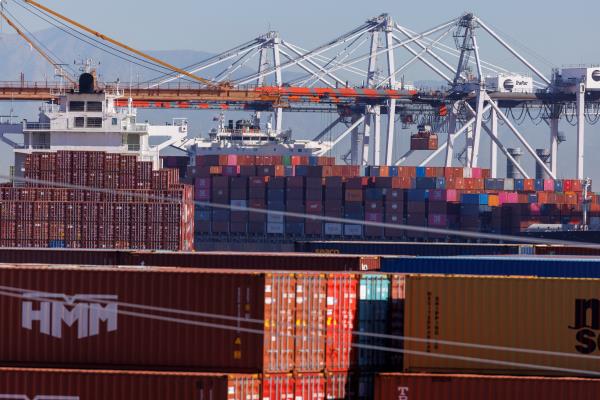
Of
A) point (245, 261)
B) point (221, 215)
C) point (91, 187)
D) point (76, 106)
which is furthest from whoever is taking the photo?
point (221, 215)

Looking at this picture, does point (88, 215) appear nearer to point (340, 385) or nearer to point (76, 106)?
point (76, 106)

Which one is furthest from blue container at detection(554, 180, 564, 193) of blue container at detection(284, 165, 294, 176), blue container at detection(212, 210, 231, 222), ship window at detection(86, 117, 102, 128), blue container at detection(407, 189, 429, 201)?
ship window at detection(86, 117, 102, 128)

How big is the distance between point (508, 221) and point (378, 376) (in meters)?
62.3

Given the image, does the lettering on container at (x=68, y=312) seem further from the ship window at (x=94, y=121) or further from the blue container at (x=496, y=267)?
the ship window at (x=94, y=121)

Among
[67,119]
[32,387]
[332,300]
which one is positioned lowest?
[32,387]

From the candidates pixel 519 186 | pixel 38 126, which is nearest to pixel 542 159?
pixel 519 186

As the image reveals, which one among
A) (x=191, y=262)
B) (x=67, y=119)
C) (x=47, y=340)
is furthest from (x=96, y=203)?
(x=47, y=340)

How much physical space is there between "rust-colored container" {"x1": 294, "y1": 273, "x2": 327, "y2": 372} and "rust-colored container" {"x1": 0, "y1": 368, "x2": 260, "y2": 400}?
3.60 ft

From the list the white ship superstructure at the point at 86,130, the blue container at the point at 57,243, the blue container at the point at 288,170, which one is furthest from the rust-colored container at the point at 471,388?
the blue container at the point at 288,170

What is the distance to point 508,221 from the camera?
280 ft

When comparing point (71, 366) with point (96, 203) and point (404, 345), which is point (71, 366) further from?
point (96, 203)

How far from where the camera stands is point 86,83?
6331cm

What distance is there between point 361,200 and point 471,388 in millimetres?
64090

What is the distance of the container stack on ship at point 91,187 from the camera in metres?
54.2
